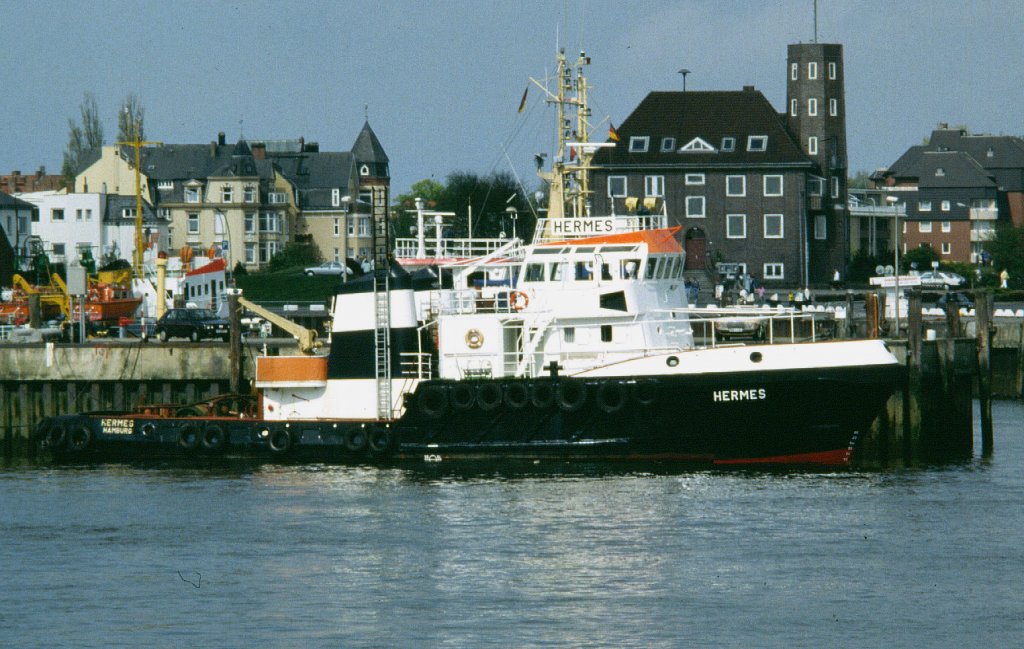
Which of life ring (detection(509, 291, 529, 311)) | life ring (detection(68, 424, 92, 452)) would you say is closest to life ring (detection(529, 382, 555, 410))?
life ring (detection(509, 291, 529, 311))

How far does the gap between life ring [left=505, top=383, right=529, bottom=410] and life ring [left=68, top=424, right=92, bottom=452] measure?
1020 cm

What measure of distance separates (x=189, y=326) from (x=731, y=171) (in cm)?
3754

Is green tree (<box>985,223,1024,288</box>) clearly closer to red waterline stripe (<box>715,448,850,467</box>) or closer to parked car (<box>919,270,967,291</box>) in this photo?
parked car (<box>919,270,967,291</box>)

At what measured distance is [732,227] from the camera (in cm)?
8112

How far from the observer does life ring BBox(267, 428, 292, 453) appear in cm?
3534

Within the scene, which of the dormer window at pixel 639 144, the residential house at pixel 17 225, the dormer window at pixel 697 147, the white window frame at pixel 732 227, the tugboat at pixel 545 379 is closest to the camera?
the tugboat at pixel 545 379

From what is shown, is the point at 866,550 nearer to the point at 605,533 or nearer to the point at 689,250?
the point at 605,533

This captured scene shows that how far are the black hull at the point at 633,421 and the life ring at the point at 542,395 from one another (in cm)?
2

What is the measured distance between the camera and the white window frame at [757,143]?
8025 centimetres

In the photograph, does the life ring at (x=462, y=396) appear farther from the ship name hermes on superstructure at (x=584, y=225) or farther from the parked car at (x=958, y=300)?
the parked car at (x=958, y=300)

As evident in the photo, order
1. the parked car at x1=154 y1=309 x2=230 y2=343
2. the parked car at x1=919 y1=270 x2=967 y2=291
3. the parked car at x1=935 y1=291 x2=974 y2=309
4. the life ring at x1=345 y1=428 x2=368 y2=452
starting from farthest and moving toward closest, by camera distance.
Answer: the parked car at x1=919 y1=270 x2=967 y2=291
the parked car at x1=935 y1=291 x2=974 y2=309
the parked car at x1=154 y1=309 x2=230 y2=343
the life ring at x1=345 y1=428 x2=368 y2=452

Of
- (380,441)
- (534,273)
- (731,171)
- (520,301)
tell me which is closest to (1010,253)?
(731,171)

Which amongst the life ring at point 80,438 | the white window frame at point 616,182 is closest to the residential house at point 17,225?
the white window frame at point 616,182

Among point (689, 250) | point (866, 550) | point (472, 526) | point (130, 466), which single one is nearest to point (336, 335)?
point (130, 466)
